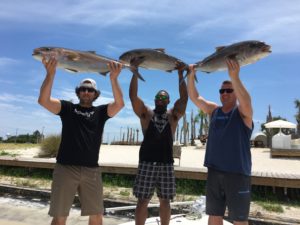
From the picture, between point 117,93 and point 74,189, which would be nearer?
point 74,189

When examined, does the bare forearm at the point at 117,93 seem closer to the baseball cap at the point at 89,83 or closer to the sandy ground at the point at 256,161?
the baseball cap at the point at 89,83

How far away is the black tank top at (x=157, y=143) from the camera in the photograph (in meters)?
5.19

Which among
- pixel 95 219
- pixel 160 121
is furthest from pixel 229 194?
pixel 160 121

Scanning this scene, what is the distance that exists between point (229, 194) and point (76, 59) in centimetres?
235

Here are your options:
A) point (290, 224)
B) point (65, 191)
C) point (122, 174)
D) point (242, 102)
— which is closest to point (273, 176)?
point (290, 224)

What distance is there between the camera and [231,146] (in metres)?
4.08

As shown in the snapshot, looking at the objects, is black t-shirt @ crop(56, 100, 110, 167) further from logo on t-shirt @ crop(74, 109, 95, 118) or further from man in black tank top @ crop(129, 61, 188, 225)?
man in black tank top @ crop(129, 61, 188, 225)

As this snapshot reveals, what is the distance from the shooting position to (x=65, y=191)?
426cm

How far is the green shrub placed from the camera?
764 inches

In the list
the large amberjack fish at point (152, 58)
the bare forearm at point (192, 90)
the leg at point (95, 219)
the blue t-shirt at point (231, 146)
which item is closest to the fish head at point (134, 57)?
the large amberjack fish at point (152, 58)

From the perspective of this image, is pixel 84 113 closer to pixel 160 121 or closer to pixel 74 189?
pixel 74 189

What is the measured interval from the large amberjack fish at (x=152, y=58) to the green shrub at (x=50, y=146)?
15.2m

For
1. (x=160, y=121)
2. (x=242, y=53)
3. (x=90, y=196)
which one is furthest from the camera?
(x=160, y=121)

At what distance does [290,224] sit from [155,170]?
3120 millimetres
